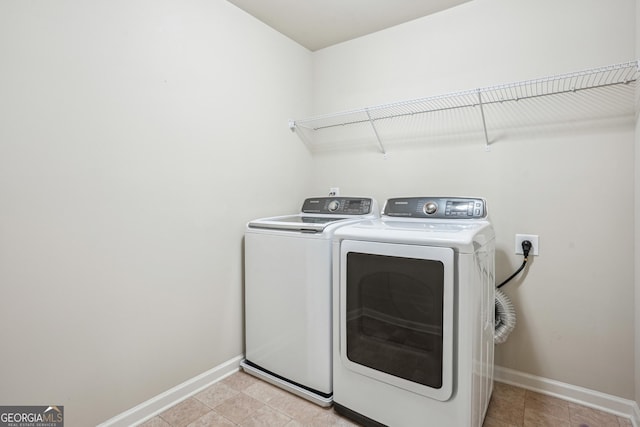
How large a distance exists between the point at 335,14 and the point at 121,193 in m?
1.76

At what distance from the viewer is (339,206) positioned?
89.0 inches

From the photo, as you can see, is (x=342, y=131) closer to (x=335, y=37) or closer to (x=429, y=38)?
(x=335, y=37)

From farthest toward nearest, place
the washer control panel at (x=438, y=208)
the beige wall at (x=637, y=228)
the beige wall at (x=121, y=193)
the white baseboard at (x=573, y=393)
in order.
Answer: the washer control panel at (x=438, y=208) < the white baseboard at (x=573, y=393) < the beige wall at (x=637, y=228) < the beige wall at (x=121, y=193)

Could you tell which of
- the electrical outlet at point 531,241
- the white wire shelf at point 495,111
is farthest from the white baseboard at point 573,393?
the white wire shelf at point 495,111

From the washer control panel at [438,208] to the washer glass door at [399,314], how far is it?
60 cm

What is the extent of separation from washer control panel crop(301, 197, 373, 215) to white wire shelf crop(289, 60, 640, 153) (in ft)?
1.57

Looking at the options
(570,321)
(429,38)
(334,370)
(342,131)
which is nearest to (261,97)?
(342,131)

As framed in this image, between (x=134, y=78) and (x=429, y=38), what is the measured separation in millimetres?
1823

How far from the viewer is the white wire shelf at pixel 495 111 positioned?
1.64 meters

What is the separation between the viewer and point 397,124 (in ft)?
7.66

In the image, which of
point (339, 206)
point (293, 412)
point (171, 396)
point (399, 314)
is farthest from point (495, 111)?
point (171, 396)

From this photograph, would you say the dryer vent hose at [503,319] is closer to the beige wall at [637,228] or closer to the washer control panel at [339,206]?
the beige wall at [637,228]

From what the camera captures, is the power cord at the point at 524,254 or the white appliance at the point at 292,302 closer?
the white appliance at the point at 292,302

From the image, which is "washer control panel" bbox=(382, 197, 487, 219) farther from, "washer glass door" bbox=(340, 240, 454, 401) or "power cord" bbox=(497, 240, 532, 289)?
"washer glass door" bbox=(340, 240, 454, 401)
